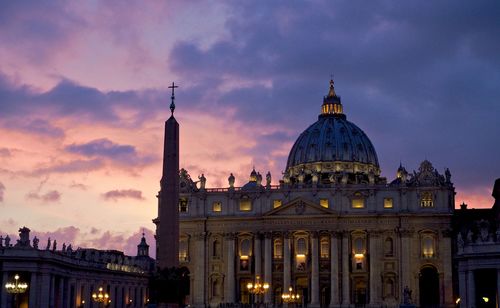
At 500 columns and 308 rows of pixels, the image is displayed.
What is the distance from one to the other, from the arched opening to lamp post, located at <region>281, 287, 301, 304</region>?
15868 millimetres

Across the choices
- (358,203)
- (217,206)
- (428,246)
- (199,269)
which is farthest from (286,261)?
Result: (428,246)

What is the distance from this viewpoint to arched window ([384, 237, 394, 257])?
398 feet

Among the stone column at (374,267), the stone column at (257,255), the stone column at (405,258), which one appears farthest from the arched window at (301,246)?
the stone column at (405,258)

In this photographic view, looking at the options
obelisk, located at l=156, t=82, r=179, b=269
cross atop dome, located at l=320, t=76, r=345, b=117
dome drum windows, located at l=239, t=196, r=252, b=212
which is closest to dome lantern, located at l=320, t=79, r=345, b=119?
cross atop dome, located at l=320, t=76, r=345, b=117

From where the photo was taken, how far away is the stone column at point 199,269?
126 meters

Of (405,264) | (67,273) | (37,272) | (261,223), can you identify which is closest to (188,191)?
(261,223)

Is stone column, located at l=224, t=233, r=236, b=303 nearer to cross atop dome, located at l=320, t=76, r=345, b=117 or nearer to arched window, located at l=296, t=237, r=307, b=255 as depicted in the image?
arched window, located at l=296, t=237, r=307, b=255

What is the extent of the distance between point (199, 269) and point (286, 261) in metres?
11.8

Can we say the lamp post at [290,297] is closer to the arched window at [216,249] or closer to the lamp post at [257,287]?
the lamp post at [257,287]

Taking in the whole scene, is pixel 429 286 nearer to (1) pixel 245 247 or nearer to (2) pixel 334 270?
(2) pixel 334 270

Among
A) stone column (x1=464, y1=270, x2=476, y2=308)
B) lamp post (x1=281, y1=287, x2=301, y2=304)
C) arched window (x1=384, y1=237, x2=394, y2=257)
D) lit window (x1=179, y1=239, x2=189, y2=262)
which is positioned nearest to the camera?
stone column (x1=464, y1=270, x2=476, y2=308)

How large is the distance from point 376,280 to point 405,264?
4.19 metres

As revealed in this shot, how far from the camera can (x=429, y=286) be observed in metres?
121

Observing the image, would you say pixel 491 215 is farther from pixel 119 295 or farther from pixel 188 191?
pixel 119 295
